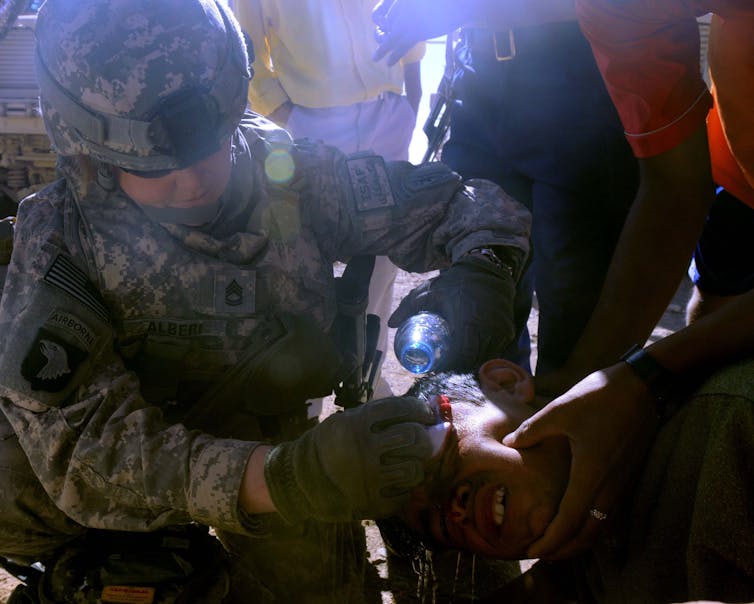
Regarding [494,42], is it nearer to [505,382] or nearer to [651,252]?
[651,252]

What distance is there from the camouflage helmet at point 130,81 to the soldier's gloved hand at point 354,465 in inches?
35.8

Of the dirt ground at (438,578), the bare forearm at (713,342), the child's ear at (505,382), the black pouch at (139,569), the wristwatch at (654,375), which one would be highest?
the bare forearm at (713,342)

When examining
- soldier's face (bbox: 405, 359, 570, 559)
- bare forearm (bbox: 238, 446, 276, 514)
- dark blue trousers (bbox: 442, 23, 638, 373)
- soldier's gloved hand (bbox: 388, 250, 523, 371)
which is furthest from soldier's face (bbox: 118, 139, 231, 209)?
dark blue trousers (bbox: 442, 23, 638, 373)

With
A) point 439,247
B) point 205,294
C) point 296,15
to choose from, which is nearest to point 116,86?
point 205,294

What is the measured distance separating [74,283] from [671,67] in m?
1.81

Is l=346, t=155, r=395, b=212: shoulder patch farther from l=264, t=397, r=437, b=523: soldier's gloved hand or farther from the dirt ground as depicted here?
the dirt ground

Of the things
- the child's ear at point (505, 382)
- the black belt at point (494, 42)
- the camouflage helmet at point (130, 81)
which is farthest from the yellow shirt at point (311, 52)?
the child's ear at point (505, 382)

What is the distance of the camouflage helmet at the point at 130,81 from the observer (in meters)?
1.98

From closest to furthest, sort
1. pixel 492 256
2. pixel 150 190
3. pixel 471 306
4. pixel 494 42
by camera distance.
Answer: pixel 150 190, pixel 471 306, pixel 492 256, pixel 494 42

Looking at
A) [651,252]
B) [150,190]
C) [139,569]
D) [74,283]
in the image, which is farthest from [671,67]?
[139,569]

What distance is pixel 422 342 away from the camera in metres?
2.17

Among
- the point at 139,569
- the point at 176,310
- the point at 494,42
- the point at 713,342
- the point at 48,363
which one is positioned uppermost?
the point at 494,42

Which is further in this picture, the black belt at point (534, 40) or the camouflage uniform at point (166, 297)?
the black belt at point (534, 40)

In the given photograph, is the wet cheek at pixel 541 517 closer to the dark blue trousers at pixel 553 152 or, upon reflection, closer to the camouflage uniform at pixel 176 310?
the camouflage uniform at pixel 176 310
